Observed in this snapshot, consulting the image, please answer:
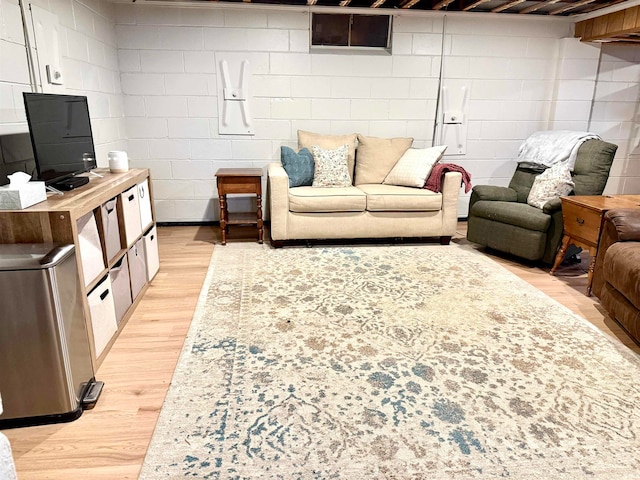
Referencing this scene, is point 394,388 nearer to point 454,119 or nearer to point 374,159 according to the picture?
point 374,159

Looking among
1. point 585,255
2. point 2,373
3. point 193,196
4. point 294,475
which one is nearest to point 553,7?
point 585,255

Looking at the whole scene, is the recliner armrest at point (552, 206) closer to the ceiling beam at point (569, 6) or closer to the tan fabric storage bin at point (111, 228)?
the ceiling beam at point (569, 6)

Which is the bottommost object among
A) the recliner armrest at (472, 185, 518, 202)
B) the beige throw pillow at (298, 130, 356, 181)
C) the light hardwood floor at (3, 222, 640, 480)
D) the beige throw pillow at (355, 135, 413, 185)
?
the light hardwood floor at (3, 222, 640, 480)

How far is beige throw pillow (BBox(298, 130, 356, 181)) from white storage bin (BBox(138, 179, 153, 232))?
5.73 ft

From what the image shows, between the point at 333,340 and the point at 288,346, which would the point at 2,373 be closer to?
the point at 288,346

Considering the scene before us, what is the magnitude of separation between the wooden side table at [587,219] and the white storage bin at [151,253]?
3.08 metres

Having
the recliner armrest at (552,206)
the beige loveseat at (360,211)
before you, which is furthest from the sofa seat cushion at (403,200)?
the recliner armrest at (552,206)

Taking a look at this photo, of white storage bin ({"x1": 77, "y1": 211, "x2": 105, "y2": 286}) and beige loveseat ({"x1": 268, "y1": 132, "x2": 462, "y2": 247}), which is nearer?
white storage bin ({"x1": 77, "y1": 211, "x2": 105, "y2": 286})

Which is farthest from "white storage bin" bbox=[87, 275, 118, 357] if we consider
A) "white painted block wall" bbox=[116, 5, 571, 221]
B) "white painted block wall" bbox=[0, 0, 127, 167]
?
"white painted block wall" bbox=[116, 5, 571, 221]

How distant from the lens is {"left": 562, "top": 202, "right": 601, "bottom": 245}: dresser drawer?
300cm

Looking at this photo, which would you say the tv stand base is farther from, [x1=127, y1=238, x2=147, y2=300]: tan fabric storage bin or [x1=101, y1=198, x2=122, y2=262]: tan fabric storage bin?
[x1=127, y1=238, x2=147, y2=300]: tan fabric storage bin

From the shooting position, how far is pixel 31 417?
178 cm

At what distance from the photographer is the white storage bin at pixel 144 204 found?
3.00 m

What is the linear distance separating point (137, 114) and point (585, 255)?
14.9 ft
